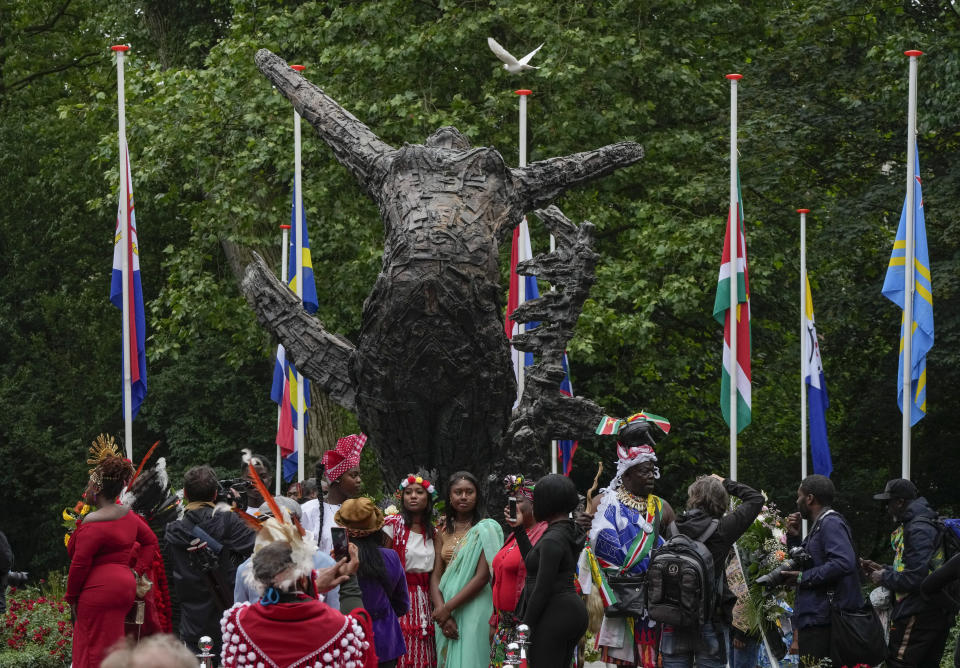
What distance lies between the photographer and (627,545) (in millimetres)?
7855

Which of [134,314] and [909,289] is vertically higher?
[909,289]

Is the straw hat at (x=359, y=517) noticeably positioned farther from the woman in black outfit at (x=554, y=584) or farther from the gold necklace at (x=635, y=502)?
the gold necklace at (x=635, y=502)

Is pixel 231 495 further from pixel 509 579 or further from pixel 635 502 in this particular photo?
pixel 635 502

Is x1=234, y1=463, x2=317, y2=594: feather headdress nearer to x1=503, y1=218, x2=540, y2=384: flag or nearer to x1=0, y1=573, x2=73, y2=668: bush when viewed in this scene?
x1=0, y1=573, x2=73, y2=668: bush

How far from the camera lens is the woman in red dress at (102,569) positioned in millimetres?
7809

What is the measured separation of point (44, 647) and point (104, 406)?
44.2 feet

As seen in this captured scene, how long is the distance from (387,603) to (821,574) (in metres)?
2.71

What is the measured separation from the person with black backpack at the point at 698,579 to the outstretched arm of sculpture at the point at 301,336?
9.85 ft

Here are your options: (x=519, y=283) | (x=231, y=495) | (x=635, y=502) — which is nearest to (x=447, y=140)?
(x=231, y=495)

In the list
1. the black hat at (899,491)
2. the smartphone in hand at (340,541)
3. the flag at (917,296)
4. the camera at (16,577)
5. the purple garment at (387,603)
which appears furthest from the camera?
the flag at (917,296)

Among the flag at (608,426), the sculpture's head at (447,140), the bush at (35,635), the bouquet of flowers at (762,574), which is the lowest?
the bush at (35,635)

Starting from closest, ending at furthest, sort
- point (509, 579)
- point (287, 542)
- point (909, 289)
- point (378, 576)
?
point (287, 542), point (378, 576), point (509, 579), point (909, 289)

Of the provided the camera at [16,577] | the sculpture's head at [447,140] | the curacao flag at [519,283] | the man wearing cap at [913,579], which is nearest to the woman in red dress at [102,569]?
the camera at [16,577]

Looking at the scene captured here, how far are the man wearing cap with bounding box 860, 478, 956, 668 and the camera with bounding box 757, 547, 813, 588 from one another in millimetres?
752
